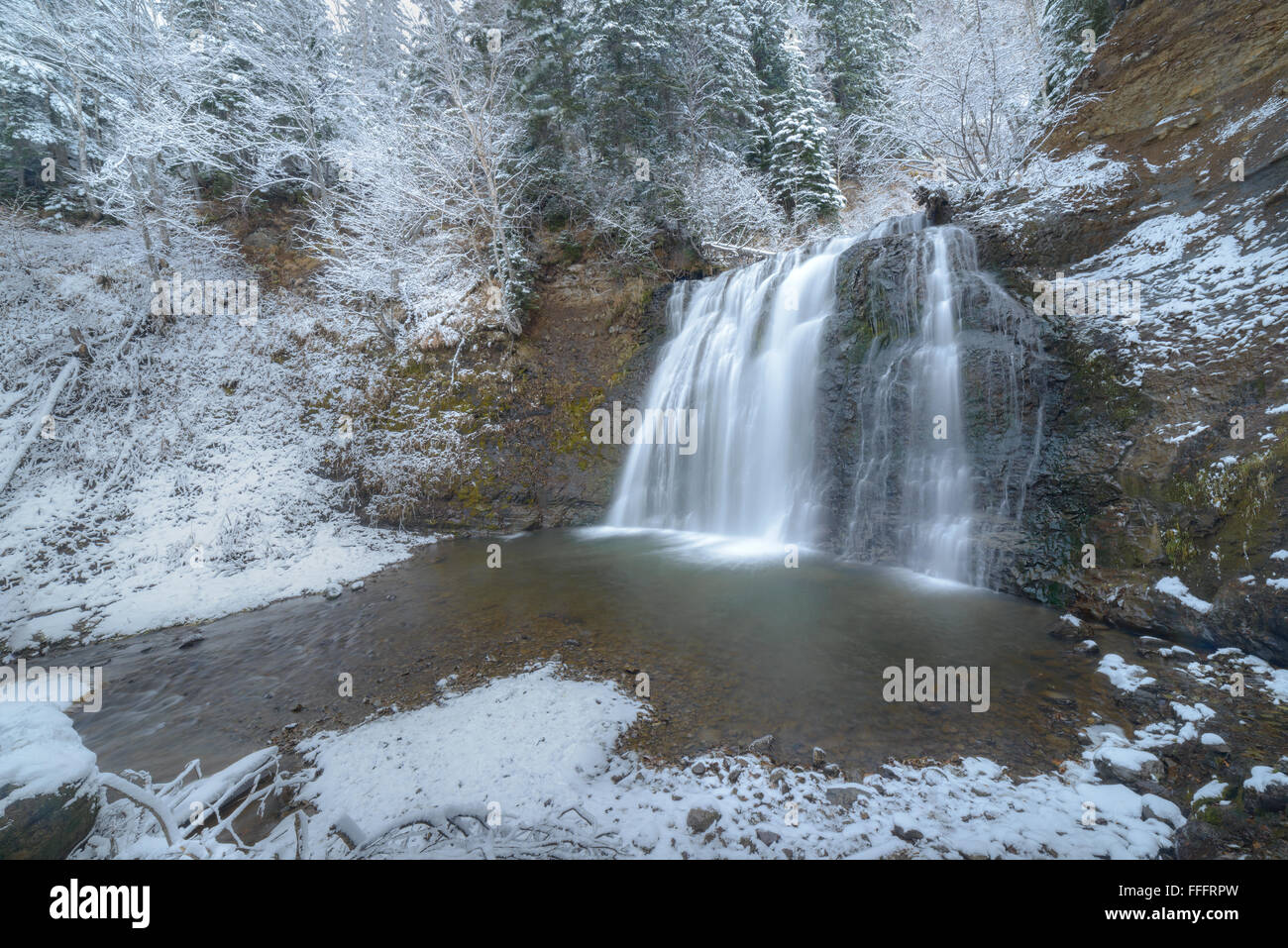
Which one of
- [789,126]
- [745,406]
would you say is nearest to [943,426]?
[745,406]

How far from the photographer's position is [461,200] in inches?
509

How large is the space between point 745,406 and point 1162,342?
595 cm

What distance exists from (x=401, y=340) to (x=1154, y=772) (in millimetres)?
15339

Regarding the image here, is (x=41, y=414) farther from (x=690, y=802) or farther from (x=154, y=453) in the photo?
(x=690, y=802)

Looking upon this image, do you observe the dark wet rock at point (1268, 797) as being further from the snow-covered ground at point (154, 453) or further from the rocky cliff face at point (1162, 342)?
the snow-covered ground at point (154, 453)

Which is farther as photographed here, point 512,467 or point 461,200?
point 461,200

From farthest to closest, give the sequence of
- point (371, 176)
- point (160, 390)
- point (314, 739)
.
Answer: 1. point (371, 176)
2. point (160, 390)
3. point (314, 739)

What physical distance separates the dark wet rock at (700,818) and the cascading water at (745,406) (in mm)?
6451

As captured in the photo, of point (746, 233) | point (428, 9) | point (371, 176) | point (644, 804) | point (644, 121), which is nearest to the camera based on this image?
point (644, 804)

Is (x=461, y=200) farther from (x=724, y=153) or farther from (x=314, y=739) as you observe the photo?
(x=314, y=739)

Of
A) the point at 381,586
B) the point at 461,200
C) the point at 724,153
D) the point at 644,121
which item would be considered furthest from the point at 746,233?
the point at 381,586

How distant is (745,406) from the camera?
32.9 ft
